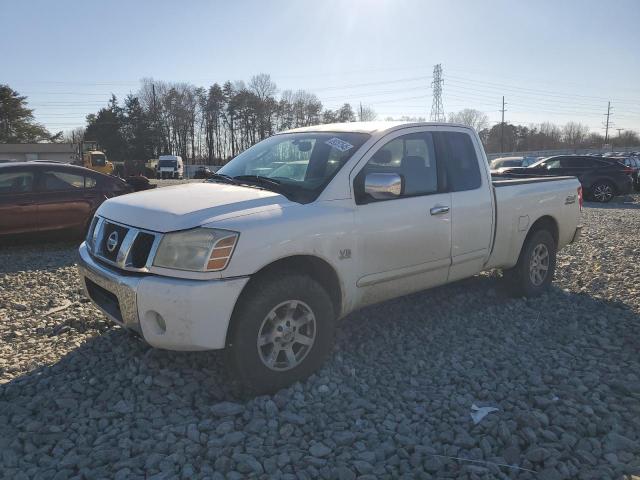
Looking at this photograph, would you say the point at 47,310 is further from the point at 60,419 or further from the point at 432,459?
the point at 432,459

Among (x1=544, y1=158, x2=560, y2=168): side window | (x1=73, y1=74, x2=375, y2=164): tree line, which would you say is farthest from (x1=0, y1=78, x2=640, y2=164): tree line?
(x1=544, y1=158, x2=560, y2=168): side window

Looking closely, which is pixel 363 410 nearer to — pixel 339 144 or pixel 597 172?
pixel 339 144

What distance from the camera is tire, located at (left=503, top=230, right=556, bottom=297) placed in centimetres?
541

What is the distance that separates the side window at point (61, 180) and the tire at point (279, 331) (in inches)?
250

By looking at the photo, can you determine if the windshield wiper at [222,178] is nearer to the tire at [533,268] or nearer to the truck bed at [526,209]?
the truck bed at [526,209]

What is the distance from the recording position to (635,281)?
6227mm

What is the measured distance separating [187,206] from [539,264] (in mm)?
4168

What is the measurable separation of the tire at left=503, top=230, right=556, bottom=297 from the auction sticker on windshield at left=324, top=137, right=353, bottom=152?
2.61m

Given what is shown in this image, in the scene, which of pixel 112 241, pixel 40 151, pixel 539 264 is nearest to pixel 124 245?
pixel 112 241

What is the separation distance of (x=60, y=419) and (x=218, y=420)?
0.98 meters

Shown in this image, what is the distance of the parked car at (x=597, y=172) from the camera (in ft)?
61.8

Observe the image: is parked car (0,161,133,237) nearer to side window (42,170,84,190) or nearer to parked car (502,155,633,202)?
side window (42,170,84,190)

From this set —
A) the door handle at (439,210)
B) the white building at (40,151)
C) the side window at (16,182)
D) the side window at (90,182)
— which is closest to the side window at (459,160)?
the door handle at (439,210)

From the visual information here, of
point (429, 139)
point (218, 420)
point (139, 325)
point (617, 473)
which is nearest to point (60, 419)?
point (139, 325)
